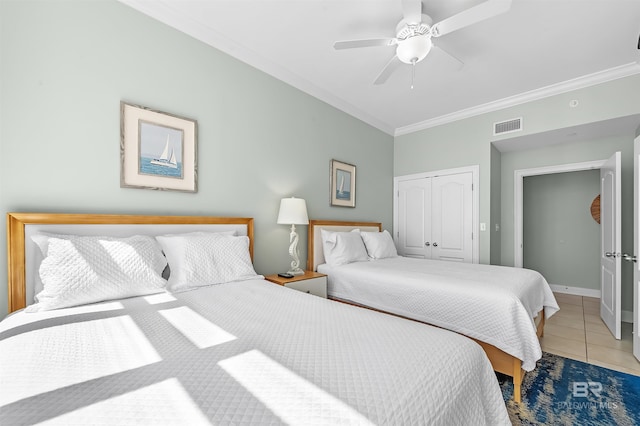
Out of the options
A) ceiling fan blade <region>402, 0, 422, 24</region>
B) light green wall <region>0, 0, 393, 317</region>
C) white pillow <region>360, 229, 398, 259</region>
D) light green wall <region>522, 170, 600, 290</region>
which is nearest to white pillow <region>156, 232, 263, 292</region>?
light green wall <region>0, 0, 393, 317</region>

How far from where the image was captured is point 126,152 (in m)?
1.97

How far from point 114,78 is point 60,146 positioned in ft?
1.94

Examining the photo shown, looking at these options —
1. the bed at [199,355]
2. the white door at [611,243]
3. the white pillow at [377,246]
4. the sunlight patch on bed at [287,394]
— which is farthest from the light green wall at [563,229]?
the sunlight patch on bed at [287,394]

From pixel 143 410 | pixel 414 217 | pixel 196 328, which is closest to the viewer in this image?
pixel 143 410

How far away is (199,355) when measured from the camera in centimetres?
95

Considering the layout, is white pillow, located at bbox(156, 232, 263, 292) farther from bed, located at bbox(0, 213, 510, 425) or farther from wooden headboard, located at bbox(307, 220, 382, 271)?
wooden headboard, located at bbox(307, 220, 382, 271)

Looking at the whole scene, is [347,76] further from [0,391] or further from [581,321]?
[581,321]

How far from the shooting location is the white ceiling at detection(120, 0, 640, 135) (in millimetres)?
2102

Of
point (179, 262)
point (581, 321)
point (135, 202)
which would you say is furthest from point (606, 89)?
point (135, 202)

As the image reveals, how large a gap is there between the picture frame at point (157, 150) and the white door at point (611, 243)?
13.5 ft

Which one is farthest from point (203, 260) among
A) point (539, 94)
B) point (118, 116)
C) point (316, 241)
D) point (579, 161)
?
point (579, 161)

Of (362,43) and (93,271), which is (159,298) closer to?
(93,271)

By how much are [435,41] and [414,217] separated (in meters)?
2.69

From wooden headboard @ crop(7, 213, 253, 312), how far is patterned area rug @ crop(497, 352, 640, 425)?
8.82 ft
